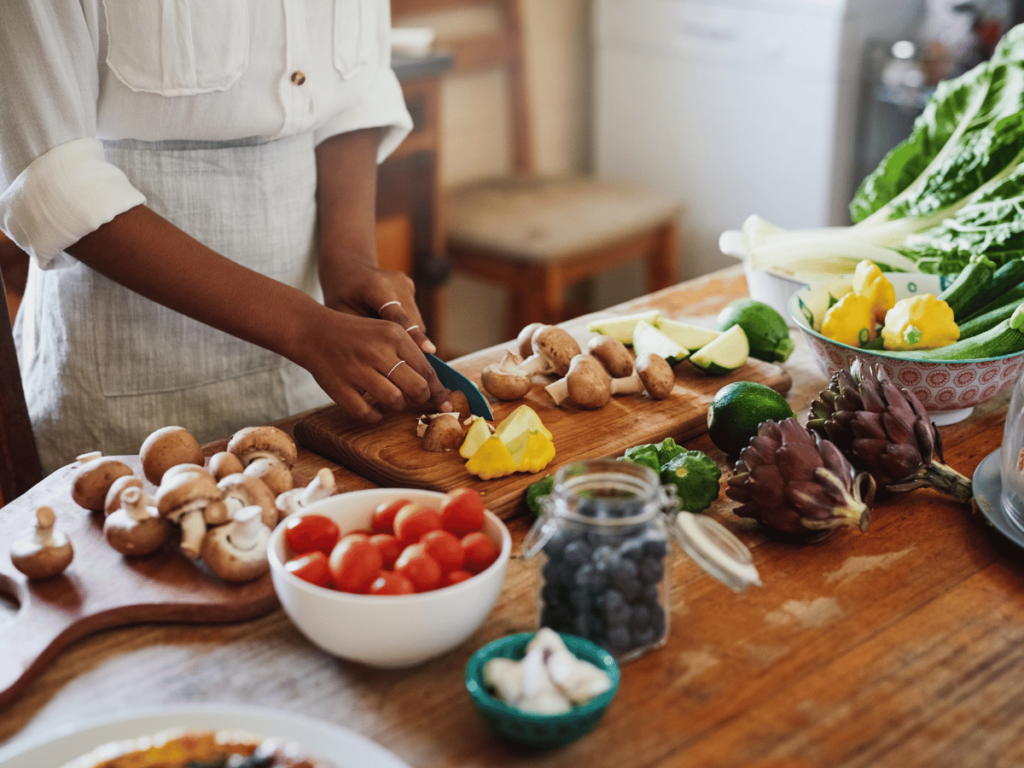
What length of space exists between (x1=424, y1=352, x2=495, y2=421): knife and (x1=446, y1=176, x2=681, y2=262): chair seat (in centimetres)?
171

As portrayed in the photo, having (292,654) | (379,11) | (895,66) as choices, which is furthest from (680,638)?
(895,66)

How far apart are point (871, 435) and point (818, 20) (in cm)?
232

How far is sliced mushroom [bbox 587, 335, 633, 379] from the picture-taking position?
4.37ft

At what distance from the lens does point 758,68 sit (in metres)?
3.19

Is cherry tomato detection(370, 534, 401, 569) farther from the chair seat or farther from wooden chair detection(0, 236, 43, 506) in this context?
the chair seat

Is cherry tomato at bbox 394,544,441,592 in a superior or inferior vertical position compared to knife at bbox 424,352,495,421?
superior

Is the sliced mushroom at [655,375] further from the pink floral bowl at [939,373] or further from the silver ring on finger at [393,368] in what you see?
the silver ring on finger at [393,368]

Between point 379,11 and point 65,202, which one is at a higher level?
point 379,11

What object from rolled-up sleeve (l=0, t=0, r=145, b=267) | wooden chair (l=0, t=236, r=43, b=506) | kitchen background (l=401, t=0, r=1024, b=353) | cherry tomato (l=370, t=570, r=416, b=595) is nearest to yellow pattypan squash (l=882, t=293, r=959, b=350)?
cherry tomato (l=370, t=570, r=416, b=595)

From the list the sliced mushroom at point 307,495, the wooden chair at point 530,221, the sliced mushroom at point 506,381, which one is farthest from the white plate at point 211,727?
the wooden chair at point 530,221

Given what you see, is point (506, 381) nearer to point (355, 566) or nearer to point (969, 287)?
point (355, 566)

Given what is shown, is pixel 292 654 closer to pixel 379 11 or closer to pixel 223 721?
pixel 223 721

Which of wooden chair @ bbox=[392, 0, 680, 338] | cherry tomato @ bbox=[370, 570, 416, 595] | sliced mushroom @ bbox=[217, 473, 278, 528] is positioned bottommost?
wooden chair @ bbox=[392, 0, 680, 338]

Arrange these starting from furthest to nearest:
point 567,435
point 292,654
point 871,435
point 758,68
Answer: point 758,68, point 567,435, point 871,435, point 292,654
